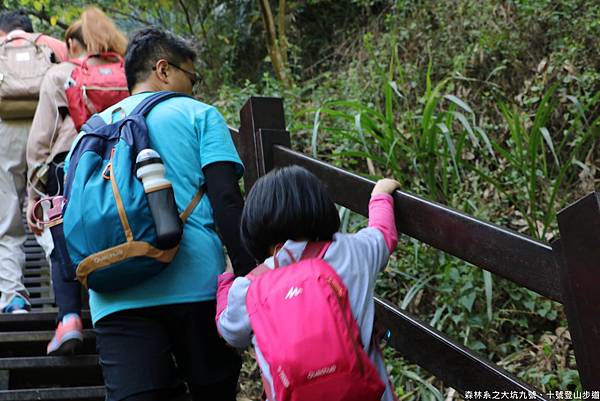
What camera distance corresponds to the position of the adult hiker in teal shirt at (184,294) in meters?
2.24

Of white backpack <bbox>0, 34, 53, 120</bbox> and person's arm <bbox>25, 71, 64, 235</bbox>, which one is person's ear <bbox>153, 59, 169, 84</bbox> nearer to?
person's arm <bbox>25, 71, 64, 235</bbox>

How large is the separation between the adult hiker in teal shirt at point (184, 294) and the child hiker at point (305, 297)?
0.13 meters

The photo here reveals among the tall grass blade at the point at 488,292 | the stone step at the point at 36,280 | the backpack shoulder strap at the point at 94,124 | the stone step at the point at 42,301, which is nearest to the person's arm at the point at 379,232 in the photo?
the backpack shoulder strap at the point at 94,124

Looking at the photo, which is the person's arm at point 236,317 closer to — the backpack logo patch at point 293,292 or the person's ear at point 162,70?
the backpack logo patch at point 293,292

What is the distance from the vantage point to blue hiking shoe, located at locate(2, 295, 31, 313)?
12.5ft

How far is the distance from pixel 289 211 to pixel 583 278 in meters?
0.77

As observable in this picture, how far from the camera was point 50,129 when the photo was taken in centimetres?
356

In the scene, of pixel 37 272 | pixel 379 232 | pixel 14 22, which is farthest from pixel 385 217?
pixel 37 272

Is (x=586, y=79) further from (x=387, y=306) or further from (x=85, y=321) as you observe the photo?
(x=85, y=321)

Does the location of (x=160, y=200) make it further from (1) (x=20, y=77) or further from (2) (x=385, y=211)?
(1) (x=20, y=77)

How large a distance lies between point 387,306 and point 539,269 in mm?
863

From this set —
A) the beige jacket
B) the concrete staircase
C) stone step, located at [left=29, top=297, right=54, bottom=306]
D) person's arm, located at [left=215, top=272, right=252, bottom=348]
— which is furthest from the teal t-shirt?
stone step, located at [left=29, top=297, right=54, bottom=306]

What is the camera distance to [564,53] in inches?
213

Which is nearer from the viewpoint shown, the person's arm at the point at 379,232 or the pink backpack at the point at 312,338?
the pink backpack at the point at 312,338
